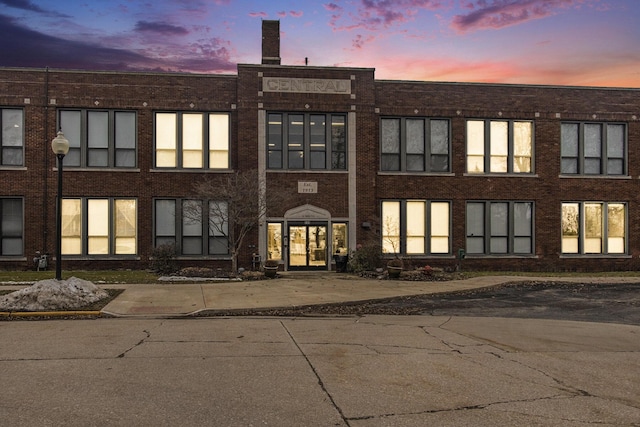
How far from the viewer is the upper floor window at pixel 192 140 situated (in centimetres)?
2456

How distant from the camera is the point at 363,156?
81.9ft

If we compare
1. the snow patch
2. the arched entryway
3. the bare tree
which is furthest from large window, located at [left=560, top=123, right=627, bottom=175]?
the snow patch

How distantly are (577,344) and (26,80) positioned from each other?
23987mm

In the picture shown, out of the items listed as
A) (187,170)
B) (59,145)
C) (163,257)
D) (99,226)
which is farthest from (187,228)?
(59,145)

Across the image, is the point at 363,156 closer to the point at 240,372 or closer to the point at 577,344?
the point at 577,344

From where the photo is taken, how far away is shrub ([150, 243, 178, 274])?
2300 centimetres

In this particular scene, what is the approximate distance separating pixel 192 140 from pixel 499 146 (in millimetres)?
14975

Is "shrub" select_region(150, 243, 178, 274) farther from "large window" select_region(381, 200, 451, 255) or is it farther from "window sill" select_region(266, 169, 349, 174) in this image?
"large window" select_region(381, 200, 451, 255)

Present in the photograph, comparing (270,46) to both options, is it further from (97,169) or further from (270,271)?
(270,271)

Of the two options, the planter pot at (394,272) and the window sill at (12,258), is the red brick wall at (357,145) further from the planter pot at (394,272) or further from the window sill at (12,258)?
the planter pot at (394,272)

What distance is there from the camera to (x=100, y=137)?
24.3 metres

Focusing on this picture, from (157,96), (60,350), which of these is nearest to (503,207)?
(157,96)

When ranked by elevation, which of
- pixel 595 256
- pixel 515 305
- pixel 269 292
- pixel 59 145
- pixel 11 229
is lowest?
pixel 515 305

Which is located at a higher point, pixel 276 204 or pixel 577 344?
pixel 276 204
